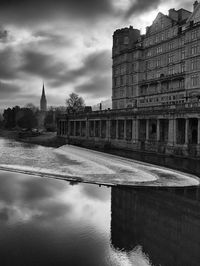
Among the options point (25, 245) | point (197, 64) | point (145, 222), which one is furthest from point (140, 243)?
point (197, 64)

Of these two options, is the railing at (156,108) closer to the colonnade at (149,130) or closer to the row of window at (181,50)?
the colonnade at (149,130)

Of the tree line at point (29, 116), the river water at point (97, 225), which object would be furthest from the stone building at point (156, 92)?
the tree line at point (29, 116)

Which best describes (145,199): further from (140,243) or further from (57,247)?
(57,247)

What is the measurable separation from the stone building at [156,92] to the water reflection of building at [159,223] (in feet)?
81.0

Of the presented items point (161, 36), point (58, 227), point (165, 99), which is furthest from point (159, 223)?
point (161, 36)

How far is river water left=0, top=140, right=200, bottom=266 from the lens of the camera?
13.9 meters

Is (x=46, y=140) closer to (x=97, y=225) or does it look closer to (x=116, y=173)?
(x=116, y=173)

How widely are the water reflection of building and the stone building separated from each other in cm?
2469

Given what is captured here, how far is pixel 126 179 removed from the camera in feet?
98.9

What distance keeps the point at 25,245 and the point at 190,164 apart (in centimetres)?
3198

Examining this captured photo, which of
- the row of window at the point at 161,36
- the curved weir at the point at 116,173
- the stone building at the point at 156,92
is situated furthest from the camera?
the row of window at the point at 161,36

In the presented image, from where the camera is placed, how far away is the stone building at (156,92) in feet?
172

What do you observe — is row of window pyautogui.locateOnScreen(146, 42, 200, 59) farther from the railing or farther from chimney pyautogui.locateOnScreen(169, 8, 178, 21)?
the railing

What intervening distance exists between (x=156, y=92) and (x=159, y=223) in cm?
6279
